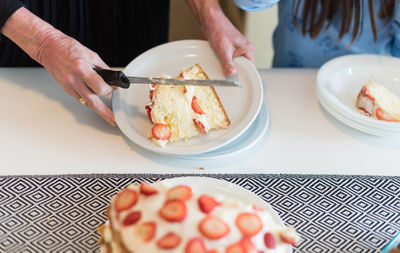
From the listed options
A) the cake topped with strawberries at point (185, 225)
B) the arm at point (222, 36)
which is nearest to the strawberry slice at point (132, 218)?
the cake topped with strawberries at point (185, 225)

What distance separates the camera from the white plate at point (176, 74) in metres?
1.26

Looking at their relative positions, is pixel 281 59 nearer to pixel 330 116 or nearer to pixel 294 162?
pixel 330 116

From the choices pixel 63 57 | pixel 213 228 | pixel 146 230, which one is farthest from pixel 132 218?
pixel 63 57

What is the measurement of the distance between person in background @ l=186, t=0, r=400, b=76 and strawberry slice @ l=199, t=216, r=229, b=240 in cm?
67

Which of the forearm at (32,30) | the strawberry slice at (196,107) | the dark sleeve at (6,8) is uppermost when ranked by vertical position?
the dark sleeve at (6,8)

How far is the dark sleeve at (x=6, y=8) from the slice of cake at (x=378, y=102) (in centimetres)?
98

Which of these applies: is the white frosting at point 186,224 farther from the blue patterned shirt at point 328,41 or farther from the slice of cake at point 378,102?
the blue patterned shirt at point 328,41

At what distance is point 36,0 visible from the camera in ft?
4.94

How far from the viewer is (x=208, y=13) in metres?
1.58

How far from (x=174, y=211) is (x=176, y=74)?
709 mm

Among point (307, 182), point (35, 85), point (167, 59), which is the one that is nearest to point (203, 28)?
point (167, 59)

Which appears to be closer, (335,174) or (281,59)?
(335,174)

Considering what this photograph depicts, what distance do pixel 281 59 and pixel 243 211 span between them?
1.11 m

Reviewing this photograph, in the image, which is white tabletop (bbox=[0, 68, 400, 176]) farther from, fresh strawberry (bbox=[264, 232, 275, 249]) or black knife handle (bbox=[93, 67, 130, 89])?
fresh strawberry (bbox=[264, 232, 275, 249])
